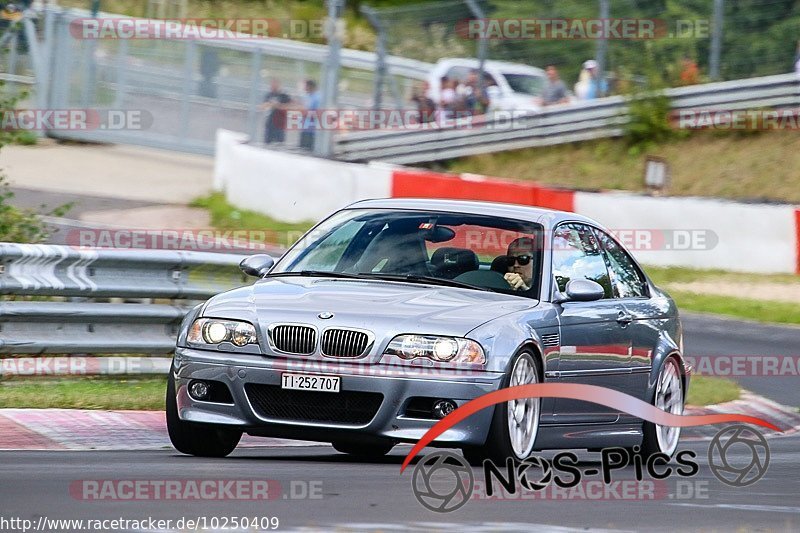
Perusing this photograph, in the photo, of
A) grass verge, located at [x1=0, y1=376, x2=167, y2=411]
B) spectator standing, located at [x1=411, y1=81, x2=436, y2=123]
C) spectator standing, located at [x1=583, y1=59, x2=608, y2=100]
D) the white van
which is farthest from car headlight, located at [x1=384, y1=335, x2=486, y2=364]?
spectator standing, located at [x1=411, y1=81, x2=436, y2=123]

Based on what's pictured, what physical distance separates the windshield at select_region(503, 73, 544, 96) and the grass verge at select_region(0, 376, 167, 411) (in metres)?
18.7

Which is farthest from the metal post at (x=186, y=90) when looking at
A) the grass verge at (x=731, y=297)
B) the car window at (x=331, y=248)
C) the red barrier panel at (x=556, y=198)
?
the car window at (x=331, y=248)

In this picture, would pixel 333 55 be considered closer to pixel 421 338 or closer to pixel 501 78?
pixel 501 78

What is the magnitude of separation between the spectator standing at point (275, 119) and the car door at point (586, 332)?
1994 centimetres

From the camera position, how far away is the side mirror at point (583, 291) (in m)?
8.56

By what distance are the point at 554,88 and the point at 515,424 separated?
20.9 m

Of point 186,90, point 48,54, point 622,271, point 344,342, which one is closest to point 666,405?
point 622,271

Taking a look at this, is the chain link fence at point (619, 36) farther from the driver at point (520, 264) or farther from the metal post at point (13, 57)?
the driver at point (520, 264)

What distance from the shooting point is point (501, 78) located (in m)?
29.1

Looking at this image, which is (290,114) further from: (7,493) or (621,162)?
(7,493)

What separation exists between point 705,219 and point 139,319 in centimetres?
1220

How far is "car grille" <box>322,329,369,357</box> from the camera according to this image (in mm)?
7715

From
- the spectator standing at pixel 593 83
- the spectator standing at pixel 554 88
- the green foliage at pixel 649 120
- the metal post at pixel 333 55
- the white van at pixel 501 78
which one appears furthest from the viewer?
the white van at pixel 501 78

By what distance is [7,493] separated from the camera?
6.34 meters
